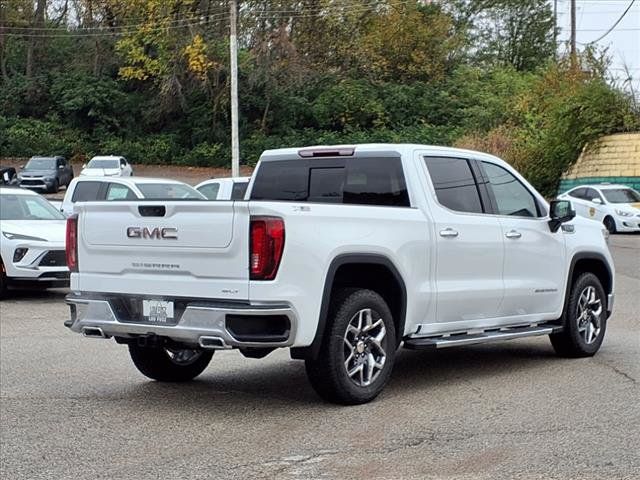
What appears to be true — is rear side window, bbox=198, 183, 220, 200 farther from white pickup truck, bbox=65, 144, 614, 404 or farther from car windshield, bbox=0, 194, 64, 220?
white pickup truck, bbox=65, 144, 614, 404

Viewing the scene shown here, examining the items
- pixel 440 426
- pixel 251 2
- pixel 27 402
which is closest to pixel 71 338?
pixel 27 402

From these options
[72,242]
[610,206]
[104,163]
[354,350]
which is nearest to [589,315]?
[354,350]

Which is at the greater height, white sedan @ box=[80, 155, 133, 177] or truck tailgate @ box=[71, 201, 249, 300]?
truck tailgate @ box=[71, 201, 249, 300]

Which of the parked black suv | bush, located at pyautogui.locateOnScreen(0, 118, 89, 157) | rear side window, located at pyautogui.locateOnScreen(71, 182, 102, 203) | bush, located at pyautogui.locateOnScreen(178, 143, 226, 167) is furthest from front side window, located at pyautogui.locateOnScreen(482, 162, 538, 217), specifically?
bush, located at pyautogui.locateOnScreen(0, 118, 89, 157)

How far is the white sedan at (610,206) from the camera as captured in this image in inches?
1204

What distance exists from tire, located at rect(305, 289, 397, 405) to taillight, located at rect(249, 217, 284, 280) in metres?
0.73

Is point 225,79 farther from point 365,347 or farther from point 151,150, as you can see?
point 365,347

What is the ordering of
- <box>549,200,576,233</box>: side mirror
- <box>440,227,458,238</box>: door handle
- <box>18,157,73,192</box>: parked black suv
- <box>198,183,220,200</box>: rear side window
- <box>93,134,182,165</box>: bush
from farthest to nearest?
<box>93,134,182,165</box>: bush → <box>18,157,73,192</box>: parked black suv → <box>198,183,220,200</box>: rear side window → <box>549,200,576,233</box>: side mirror → <box>440,227,458,238</box>: door handle

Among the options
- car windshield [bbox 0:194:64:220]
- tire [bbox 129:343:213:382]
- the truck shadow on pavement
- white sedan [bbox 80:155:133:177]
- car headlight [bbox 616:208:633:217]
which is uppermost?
car windshield [bbox 0:194:64:220]

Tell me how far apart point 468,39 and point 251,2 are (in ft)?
61.5

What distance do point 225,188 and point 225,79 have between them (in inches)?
1461

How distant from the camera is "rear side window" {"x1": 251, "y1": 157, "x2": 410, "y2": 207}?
28.3 feet

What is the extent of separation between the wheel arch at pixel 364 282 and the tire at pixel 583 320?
2.37m

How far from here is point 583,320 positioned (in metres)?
10.1
